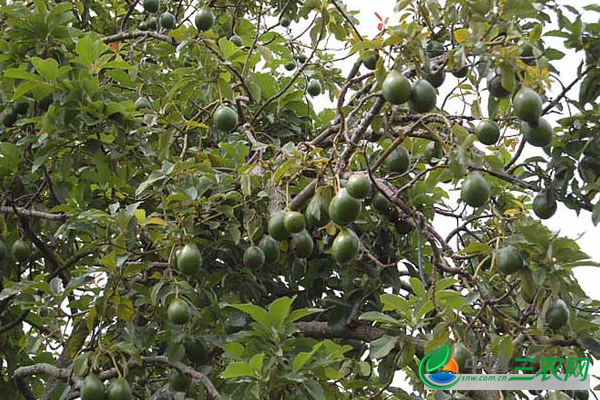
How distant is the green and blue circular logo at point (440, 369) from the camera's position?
2.05m

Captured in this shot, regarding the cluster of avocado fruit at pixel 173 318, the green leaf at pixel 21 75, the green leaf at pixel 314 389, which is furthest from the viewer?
the green leaf at pixel 21 75

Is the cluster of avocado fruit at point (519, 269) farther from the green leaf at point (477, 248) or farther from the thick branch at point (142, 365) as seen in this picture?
the thick branch at point (142, 365)

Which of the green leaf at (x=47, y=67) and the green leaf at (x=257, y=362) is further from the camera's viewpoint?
the green leaf at (x=47, y=67)

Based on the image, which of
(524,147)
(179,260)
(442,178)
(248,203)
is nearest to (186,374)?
(179,260)

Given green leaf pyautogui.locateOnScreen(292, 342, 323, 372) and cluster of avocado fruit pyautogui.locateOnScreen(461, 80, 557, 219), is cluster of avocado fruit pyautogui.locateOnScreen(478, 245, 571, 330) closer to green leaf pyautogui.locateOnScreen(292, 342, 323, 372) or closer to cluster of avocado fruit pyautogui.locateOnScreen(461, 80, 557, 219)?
cluster of avocado fruit pyautogui.locateOnScreen(461, 80, 557, 219)

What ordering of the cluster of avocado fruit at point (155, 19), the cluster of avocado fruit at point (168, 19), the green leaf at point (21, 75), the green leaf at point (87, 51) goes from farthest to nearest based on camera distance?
the cluster of avocado fruit at point (155, 19) → the cluster of avocado fruit at point (168, 19) → the green leaf at point (87, 51) → the green leaf at point (21, 75)

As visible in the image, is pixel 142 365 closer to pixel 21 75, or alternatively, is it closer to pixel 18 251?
pixel 18 251

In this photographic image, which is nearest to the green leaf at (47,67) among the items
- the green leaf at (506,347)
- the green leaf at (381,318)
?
the green leaf at (381,318)

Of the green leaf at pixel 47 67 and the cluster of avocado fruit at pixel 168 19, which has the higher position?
the cluster of avocado fruit at pixel 168 19

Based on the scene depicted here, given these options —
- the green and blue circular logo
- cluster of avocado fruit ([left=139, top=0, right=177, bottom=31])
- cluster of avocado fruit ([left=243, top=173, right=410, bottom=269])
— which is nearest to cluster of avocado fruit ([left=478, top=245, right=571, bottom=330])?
the green and blue circular logo

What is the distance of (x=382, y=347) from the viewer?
7.18 ft

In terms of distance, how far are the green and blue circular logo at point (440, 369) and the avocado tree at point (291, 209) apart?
55 mm

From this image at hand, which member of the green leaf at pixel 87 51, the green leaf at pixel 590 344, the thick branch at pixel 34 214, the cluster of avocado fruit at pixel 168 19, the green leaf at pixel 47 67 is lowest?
the green leaf at pixel 590 344

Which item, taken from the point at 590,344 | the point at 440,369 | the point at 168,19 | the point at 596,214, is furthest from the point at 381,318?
the point at 168,19
